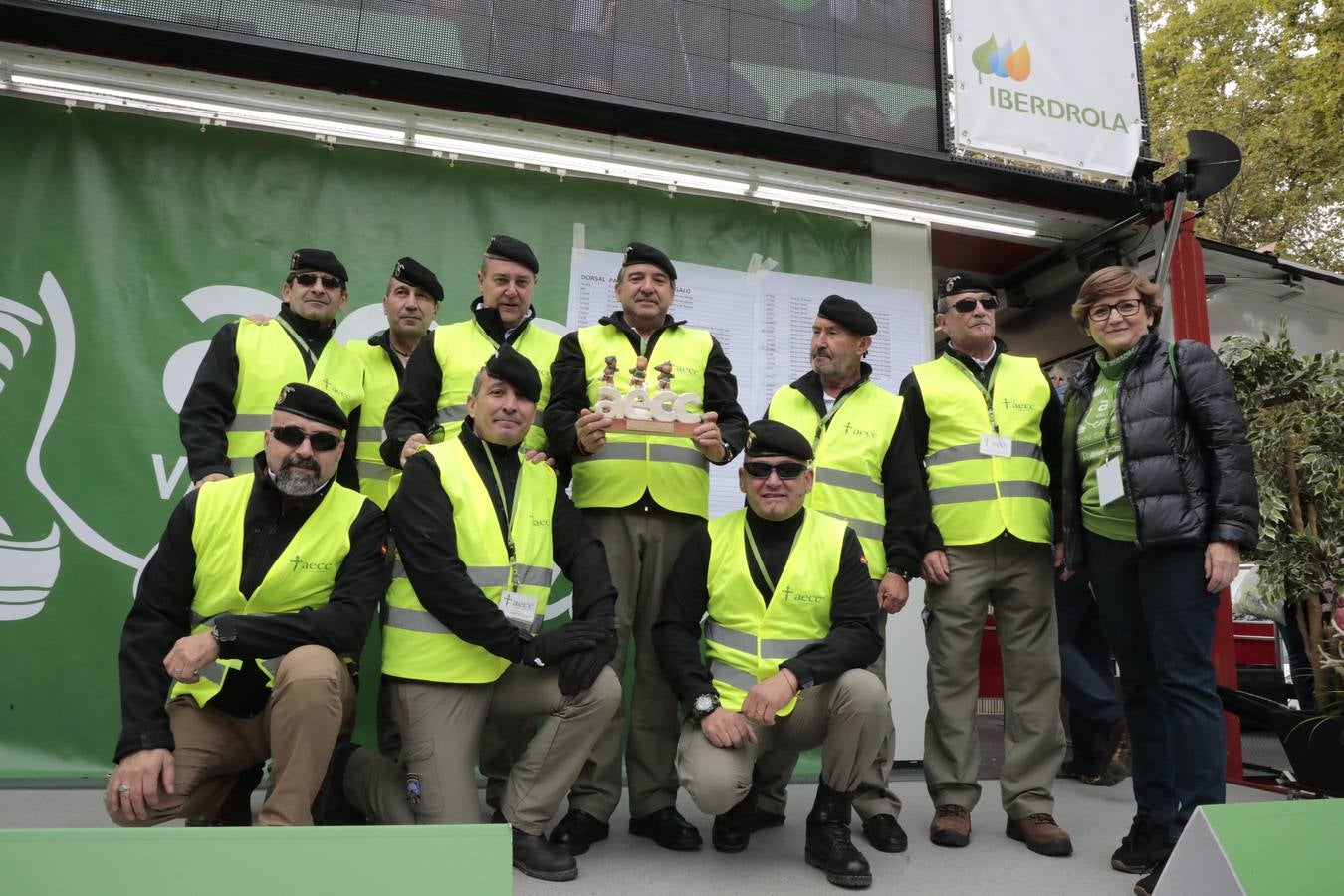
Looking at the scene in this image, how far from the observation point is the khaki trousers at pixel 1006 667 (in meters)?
3.20

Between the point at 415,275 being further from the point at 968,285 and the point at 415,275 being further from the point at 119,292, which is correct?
the point at 968,285

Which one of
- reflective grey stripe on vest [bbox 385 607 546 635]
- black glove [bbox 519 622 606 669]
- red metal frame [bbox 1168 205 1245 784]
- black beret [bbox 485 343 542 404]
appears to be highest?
red metal frame [bbox 1168 205 1245 784]

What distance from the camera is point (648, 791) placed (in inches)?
120

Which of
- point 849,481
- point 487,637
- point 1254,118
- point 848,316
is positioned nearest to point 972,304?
point 848,316

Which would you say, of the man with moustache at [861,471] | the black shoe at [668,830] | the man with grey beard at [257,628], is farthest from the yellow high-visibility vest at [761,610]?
the man with grey beard at [257,628]

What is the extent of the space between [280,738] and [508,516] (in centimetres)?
89

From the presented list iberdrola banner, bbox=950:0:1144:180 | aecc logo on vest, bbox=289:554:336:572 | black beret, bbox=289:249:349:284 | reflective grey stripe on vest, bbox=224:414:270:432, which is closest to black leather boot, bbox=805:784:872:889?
aecc logo on vest, bbox=289:554:336:572

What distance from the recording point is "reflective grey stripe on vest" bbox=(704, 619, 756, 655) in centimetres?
287

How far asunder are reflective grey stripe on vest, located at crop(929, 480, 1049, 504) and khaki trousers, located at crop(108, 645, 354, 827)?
7.16 feet

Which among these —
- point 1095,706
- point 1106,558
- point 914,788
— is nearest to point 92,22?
point 1106,558

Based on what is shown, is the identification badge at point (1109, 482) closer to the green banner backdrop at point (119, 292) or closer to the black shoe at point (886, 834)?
the black shoe at point (886, 834)

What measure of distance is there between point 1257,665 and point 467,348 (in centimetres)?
621

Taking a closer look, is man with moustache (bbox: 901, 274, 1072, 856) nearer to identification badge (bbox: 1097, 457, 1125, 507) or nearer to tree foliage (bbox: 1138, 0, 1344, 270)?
identification badge (bbox: 1097, 457, 1125, 507)

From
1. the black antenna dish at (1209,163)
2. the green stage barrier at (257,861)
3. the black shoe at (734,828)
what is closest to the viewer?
the green stage barrier at (257,861)
